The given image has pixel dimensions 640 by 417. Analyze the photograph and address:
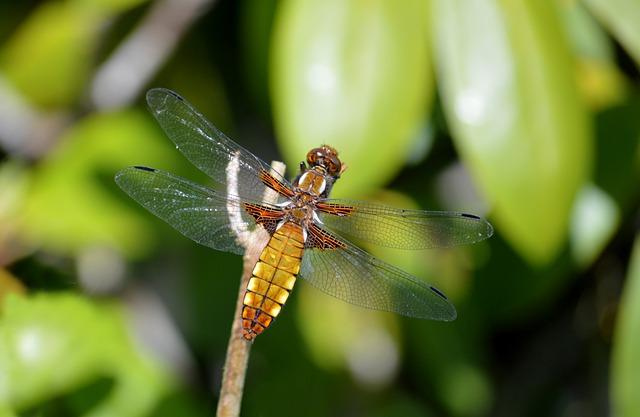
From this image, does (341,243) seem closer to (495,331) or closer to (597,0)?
(597,0)

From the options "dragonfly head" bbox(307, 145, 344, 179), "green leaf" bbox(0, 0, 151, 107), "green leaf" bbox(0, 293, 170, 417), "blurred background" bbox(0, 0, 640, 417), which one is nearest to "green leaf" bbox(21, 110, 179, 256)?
"blurred background" bbox(0, 0, 640, 417)

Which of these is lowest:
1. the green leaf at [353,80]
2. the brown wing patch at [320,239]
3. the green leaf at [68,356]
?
the green leaf at [68,356]

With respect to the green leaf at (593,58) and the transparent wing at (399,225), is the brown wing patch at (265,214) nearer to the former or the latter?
the transparent wing at (399,225)

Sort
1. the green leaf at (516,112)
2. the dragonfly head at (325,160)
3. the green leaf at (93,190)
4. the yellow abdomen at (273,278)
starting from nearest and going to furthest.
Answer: the yellow abdomen at (273,278)
the dragonfly head at (325,160)
the green leaf at (516,112)
the green leaf at (93,190)

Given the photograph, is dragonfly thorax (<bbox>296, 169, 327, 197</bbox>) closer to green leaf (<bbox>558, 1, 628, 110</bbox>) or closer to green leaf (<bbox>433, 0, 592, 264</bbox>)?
green leaf (<bbox>433, 0, 592, 264</bbox>)

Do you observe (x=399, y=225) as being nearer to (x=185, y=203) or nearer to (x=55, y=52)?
(x=185, y=203)

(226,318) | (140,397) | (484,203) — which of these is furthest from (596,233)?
(140,397)

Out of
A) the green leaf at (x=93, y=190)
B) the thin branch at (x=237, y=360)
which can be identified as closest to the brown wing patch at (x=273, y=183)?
the thin branch at (x=237, y=360)
